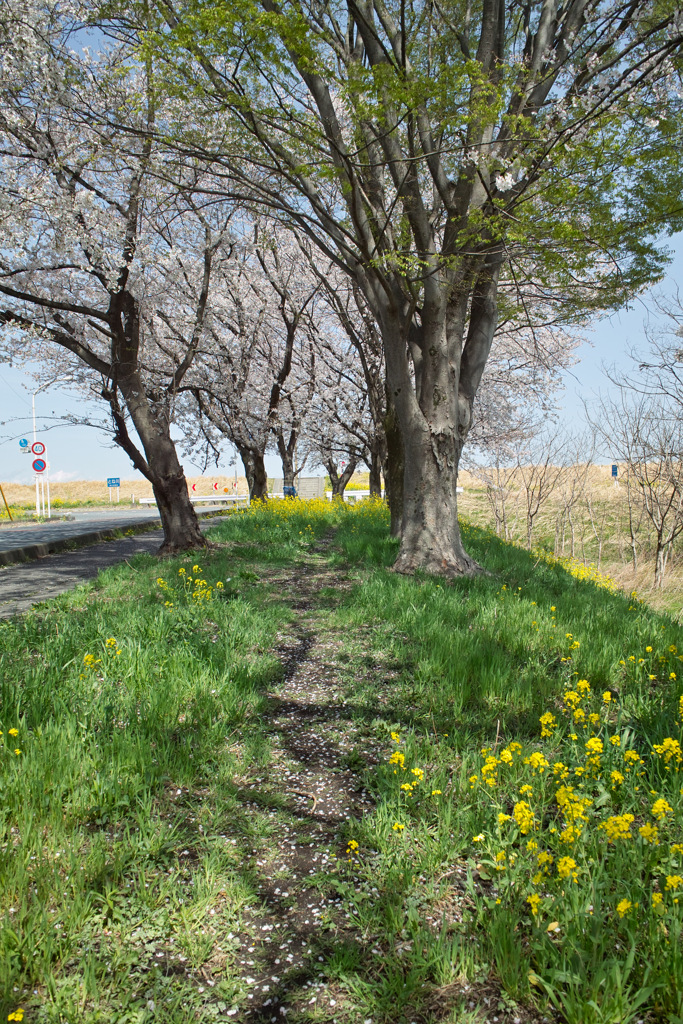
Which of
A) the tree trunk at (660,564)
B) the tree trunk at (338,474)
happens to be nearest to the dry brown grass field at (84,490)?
the tree trunk at (338,474)

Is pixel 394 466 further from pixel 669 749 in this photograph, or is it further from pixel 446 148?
pixel 669 749

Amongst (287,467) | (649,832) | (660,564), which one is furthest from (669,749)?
(287,467)

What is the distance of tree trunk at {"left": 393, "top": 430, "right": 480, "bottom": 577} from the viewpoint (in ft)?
23.8

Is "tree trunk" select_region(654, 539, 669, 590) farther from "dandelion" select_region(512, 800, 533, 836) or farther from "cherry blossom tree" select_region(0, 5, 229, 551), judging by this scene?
"dandelion" select_region(512, 800, 533, 836)

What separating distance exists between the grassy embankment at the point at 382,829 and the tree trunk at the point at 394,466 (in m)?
5.61

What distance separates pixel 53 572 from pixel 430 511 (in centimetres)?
581

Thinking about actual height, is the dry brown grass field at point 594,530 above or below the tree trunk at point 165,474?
below

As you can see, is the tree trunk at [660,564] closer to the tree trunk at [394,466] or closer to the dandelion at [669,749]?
the tree trunk at [394,466]

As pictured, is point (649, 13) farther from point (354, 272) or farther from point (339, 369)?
point (339, 369)

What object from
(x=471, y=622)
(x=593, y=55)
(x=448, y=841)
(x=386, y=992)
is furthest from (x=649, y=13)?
(x=386, y=992)

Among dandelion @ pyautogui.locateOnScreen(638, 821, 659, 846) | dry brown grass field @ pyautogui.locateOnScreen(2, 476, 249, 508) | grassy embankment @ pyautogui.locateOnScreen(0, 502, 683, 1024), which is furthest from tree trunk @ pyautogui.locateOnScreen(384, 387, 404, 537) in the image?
dry brown grass field @ pyautogui.locateOnScreen(2, 476, 249, 508)

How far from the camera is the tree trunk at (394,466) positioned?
9812 millimetres

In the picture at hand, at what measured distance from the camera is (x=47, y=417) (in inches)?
467

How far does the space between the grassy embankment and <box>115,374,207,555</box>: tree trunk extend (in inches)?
187
